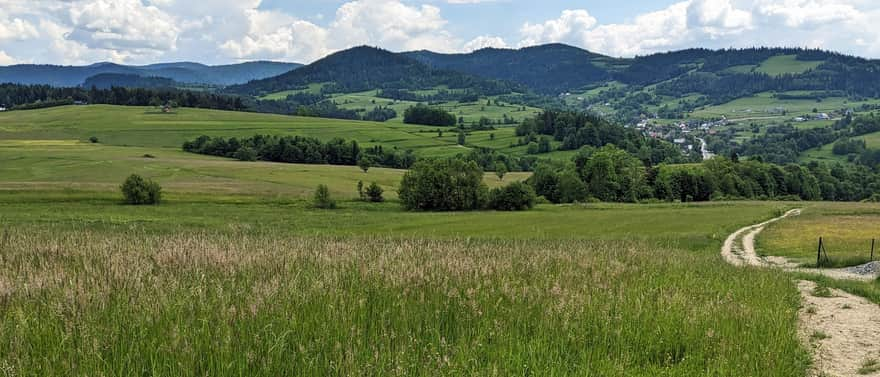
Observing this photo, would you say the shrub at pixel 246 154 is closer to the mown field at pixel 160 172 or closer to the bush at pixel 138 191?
the mown field at pixel 160 172

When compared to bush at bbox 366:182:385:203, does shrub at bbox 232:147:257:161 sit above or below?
above

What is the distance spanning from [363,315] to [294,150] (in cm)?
14930

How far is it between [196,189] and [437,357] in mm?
89994

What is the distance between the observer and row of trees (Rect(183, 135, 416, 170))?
148m

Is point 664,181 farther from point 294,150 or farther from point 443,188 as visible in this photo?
point 294,150

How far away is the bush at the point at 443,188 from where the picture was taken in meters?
87.0

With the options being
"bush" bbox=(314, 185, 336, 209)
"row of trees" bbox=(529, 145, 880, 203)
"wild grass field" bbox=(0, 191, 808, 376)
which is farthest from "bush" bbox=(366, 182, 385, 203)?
"wild grass field" bbox=(0, 191, 808, 376)

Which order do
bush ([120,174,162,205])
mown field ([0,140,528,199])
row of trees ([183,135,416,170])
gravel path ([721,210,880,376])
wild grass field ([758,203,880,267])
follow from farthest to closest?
row of trees ([183,135,416,170]), mown field ([0,140,528,199]), bush ([120,174,162,205]), wild grass field ([758,203,880,267]), gravel path ([721,210,880,376])

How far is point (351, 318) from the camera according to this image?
248 inches

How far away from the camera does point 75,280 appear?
7.02m

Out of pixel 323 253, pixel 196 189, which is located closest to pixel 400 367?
pixel 323 253

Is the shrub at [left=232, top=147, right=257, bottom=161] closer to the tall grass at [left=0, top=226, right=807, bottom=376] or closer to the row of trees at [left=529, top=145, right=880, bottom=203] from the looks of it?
the row of trees at [left=529, top=145, right=880, bottom=203]

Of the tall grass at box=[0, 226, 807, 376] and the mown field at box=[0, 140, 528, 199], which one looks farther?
the mown field at box=[0, 140, 528, 199]

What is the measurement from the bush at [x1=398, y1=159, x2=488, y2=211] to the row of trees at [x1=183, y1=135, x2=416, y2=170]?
2342 inches
